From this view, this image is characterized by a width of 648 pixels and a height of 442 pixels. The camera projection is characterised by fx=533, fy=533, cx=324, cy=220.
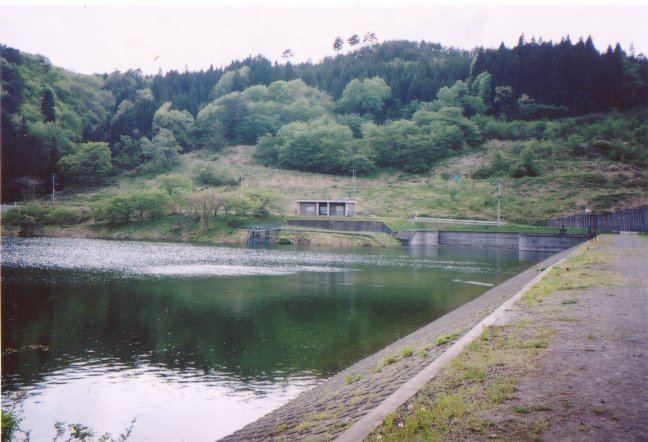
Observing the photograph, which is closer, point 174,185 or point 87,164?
point 174,185

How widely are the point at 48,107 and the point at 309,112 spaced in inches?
2483

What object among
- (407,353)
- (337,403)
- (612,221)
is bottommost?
(337,403)

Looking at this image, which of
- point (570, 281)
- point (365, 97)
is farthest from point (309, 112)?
point (570, 281)

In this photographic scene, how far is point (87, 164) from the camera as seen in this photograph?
335 feet

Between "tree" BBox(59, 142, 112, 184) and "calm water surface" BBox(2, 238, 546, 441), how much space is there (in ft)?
226

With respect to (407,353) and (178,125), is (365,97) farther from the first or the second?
(407,353)

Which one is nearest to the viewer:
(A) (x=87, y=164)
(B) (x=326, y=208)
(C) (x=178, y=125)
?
(B) (x=326, y=208)

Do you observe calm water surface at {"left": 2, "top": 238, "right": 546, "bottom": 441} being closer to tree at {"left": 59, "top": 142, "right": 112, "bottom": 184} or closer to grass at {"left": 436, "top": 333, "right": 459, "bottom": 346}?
grass at {"left": 436, "top": 333, "right": 459, "bottom": 346}

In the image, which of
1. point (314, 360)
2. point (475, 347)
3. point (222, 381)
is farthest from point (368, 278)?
point (475, 347)

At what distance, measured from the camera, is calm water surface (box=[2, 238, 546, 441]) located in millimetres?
11195

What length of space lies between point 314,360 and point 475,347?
5941 millimetres

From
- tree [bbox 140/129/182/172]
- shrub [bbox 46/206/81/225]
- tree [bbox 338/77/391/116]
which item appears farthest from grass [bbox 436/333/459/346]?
tree [bbox 338/77/391/116]

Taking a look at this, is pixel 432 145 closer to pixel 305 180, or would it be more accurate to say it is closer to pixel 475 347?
pixel 305 180

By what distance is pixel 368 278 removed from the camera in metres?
34.0
